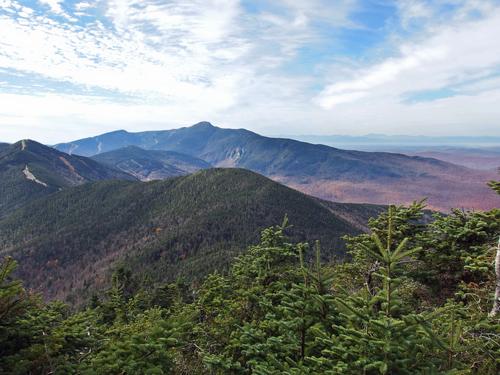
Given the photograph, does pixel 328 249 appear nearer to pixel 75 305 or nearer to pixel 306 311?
pixel 75 305

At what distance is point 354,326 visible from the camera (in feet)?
28.7

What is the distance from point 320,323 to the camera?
999cm

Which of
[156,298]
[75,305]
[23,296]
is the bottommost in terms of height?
[75,305]

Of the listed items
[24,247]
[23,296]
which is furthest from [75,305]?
[23,296]

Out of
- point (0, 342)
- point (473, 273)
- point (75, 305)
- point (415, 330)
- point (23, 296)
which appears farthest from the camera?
point (75, 305)

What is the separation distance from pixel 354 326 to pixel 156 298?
4827 cm

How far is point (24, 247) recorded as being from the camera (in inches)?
7736

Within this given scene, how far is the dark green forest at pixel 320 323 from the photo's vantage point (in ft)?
26.0

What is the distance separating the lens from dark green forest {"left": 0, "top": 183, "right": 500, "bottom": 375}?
7.93 metres

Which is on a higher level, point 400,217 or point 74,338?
point 400,217

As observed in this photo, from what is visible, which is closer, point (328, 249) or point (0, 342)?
point (0, 342)

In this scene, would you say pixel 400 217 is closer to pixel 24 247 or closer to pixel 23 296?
pixel 23 296

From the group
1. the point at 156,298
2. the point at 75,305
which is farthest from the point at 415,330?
the point at 75,305

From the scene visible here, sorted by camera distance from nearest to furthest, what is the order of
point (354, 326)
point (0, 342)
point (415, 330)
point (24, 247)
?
point (415, 330)
point (354, 326)
point (0, 342)
point (24, 247)
